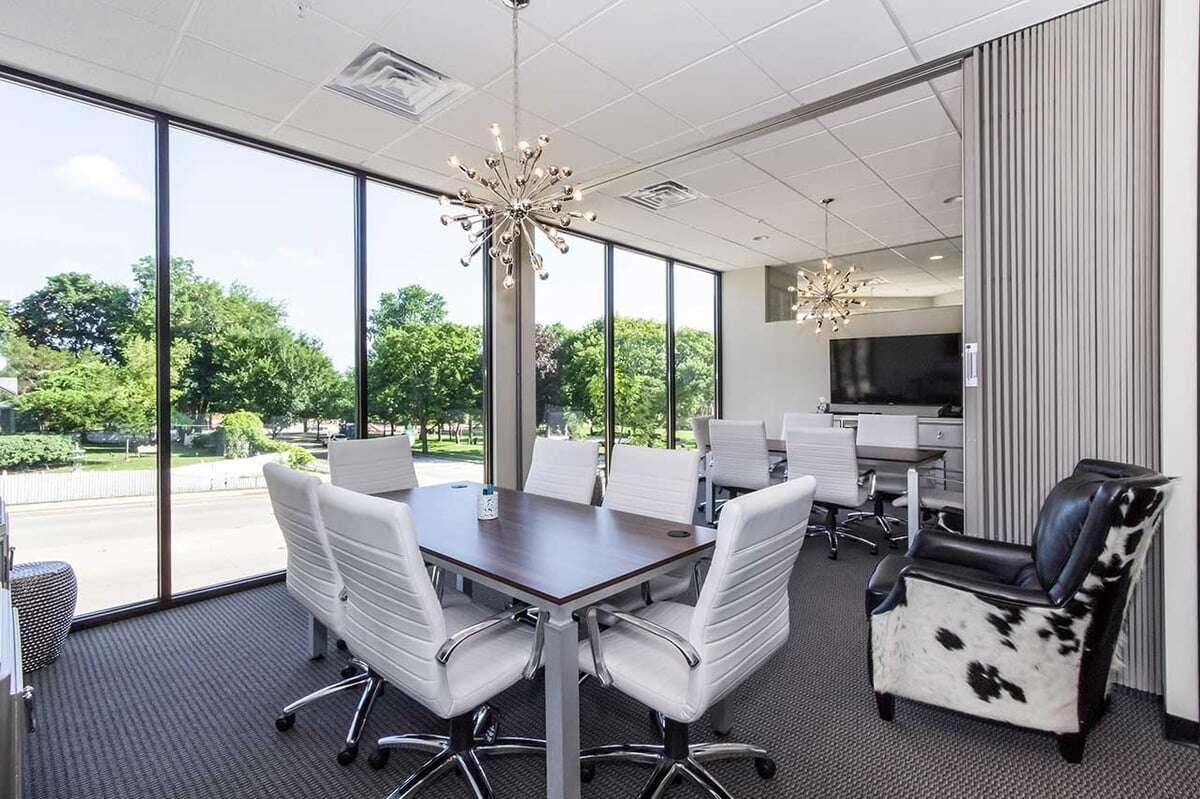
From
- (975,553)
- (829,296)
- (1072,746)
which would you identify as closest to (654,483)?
(975,553)

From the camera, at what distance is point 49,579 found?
9.07 ft

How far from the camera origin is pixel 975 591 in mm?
2043

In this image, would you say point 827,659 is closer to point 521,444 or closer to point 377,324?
point 521,444

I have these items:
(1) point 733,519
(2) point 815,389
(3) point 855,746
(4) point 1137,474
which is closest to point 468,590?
(3) point 855,746

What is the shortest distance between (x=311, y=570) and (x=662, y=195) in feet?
13.5

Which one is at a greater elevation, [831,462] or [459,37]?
[459,37]

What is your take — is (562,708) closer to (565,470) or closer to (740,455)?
(565,470)

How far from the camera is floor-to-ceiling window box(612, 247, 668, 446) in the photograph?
6.83 metres

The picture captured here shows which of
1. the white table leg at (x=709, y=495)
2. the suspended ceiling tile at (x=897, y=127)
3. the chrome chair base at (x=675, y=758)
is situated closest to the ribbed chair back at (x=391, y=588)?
the chrome chair base at (x=675, y=758)

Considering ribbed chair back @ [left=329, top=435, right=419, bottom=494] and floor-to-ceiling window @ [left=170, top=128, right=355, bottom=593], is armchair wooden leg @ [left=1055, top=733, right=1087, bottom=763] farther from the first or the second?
floor-to-ceiling window @ [left=170, top=128, right=355, bottom=593]

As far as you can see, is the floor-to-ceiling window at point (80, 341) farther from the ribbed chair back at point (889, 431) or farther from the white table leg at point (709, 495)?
the ribbed chair back at point (889, 431)

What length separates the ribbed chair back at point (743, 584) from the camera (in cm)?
151

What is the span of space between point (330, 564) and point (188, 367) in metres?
2.45

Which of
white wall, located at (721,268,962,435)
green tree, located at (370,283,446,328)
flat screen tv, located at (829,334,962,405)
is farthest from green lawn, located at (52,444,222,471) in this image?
flat screen tv, located at (829,334,962,405)
